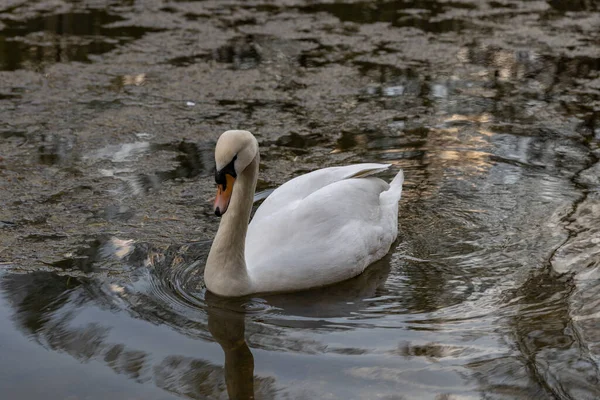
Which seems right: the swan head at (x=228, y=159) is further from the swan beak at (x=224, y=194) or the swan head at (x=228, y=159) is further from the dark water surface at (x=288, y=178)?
the dark water surface at (x=288, y=178)

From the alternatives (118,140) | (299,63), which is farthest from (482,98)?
(118,140)

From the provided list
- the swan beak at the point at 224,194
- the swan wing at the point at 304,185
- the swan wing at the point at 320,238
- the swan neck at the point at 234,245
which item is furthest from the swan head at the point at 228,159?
the swan wing at the point at 304,185

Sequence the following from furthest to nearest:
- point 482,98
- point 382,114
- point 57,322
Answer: point 482,98 → point 382,114 → point 57,322

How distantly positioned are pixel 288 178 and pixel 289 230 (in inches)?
63.0

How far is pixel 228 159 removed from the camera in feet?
14.5

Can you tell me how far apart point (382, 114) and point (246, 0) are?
5.67m

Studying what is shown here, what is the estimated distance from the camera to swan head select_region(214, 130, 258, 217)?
439cm

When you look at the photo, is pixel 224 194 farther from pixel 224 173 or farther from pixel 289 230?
pixel 289 230

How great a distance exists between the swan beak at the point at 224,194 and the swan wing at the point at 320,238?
504mm

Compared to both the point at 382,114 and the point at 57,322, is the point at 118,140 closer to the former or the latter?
the point at 382,114

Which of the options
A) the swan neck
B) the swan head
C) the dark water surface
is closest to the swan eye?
the swan head

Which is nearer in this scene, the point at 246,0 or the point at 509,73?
the point at 509,73

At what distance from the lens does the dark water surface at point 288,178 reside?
404 cm

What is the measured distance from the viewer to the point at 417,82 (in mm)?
8969
